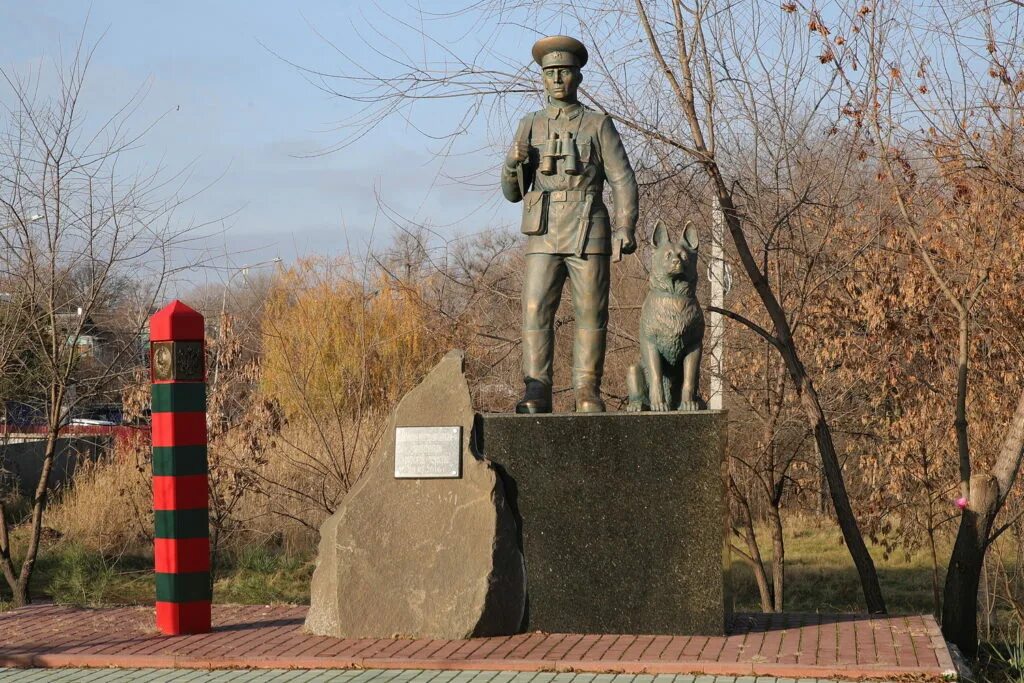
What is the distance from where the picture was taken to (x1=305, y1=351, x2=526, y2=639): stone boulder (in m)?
7.60

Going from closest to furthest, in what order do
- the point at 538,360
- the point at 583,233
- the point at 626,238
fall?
1. the point at 626,238
2. the point at 583,233
3. the point at 538,360

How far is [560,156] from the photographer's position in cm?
819

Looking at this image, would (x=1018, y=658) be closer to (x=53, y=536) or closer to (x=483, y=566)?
(x=483, y=566)

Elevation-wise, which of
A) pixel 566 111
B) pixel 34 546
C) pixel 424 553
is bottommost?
pixel 34 546

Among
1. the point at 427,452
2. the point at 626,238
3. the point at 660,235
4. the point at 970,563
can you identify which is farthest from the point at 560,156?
the point at 970,563

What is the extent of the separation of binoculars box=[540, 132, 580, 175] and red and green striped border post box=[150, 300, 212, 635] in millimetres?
2486

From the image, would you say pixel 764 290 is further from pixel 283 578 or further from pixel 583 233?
pixel 283 578

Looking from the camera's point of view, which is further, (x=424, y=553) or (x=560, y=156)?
(x=560, y=156)

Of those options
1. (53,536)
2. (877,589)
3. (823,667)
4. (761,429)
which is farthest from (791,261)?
(53,536)

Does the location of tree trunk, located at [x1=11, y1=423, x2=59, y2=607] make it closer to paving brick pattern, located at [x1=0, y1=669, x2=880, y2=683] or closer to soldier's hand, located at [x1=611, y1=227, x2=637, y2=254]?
paving brick pattern, located at [x1=0, y1=669, x2=880, y2=683]

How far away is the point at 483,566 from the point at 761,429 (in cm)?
523

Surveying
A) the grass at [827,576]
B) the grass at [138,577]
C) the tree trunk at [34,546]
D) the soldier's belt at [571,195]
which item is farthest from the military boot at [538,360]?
the grass at [827,576]

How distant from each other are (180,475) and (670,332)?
3.24 m

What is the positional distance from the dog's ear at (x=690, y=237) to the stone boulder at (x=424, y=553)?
1616 mm
